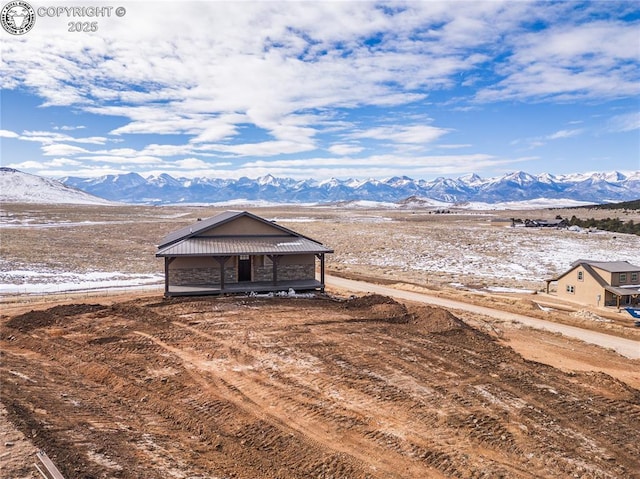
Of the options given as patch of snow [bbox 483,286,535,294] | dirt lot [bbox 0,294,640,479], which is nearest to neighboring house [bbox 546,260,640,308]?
patch of snow [bbox 483,286,535,294]

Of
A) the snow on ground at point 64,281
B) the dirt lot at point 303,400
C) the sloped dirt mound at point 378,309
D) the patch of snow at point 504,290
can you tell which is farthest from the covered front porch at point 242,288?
the patch of snow at point 504,290

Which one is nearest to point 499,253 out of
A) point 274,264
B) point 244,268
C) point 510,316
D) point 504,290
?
point 504,290

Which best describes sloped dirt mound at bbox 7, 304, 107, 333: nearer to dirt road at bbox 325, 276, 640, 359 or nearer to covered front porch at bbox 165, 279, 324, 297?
covered front porch at bbox 165, 279, 324, 297

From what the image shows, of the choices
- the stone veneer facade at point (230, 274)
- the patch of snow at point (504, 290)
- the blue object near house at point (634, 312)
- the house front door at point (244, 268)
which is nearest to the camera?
the stone veneer facade at point (230, 274)

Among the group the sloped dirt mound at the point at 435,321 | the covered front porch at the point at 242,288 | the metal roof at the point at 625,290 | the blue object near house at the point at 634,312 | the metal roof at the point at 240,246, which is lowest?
the blue object near house at the point at 634,312

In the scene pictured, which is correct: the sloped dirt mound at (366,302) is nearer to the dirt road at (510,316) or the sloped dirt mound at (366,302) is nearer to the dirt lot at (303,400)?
the dirt lot at (303,400)

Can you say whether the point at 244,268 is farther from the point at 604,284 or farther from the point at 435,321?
the point at 604,284
